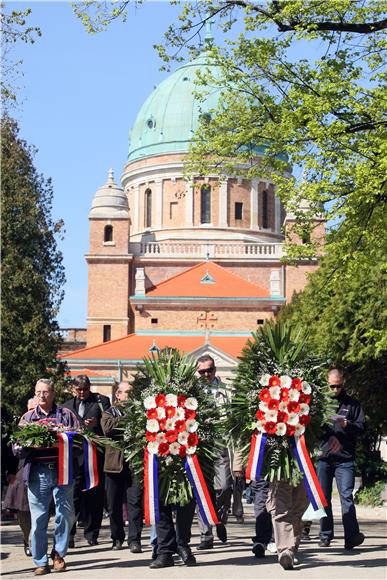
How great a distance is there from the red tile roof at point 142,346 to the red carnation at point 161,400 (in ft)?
153

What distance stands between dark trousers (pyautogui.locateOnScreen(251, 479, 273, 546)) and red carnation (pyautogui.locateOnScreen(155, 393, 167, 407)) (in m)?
1.27

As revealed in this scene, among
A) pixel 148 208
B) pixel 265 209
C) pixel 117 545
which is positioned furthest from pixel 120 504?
pixel 148 208

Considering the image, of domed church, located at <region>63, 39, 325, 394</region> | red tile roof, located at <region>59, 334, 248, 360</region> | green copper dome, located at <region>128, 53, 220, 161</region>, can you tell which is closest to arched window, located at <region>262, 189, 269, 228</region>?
domed church, located at <region>63, 39, 325, 394</region>

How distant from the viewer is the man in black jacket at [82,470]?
12.0 m

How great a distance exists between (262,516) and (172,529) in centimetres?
94

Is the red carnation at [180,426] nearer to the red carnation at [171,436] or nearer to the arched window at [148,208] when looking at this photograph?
the red carnation at [171,436]

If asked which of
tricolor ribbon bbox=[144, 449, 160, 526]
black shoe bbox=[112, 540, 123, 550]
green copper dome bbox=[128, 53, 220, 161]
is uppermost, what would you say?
green copper dome bbox=[128, 53, 220, 161]

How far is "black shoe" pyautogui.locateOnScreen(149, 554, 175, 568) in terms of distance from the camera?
9828 millimetres

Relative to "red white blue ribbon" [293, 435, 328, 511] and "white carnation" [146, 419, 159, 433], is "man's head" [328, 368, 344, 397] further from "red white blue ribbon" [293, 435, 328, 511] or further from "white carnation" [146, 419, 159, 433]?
"white carnation" [146, 419, 159, 433]

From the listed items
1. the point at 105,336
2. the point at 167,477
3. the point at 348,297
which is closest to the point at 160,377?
A: the point at 167,477

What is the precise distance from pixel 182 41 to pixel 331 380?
755 centimetres

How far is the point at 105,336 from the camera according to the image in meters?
68.0

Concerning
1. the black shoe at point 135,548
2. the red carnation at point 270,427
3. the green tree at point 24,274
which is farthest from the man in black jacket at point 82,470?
the green tree at point 24,274

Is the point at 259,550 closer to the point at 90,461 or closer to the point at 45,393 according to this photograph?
the point at 90,461
